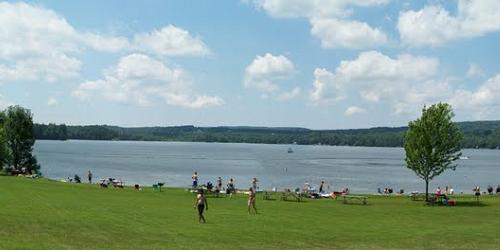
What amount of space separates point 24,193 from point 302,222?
20.3m

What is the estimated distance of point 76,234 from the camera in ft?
80.7

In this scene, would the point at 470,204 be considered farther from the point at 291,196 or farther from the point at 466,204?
the point at 291,196

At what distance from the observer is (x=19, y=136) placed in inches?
3684

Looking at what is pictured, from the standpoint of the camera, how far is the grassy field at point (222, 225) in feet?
78.4

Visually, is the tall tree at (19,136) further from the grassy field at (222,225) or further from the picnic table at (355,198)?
the picnic table at (355,198)

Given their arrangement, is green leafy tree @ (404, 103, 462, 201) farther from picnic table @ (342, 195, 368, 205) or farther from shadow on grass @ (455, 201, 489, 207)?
picnic table @ (342, 195, 368, 205)

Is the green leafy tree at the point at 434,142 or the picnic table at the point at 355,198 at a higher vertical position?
the green leafy tree at the point at 434,142

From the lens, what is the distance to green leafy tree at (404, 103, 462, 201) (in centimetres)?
5338

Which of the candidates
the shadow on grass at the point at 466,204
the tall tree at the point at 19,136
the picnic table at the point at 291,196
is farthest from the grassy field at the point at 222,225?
the tall tree at the point at 19,136

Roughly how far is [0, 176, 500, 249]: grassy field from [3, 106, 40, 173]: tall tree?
168 feet

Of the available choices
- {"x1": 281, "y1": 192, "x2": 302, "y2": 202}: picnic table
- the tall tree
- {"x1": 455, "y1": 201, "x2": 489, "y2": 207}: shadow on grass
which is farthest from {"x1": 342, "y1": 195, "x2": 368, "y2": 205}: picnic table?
the tall tree

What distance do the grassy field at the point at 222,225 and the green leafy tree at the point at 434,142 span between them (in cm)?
903

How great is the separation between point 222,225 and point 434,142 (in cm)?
2929

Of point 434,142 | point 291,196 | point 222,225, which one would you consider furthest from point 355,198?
point 222,225
